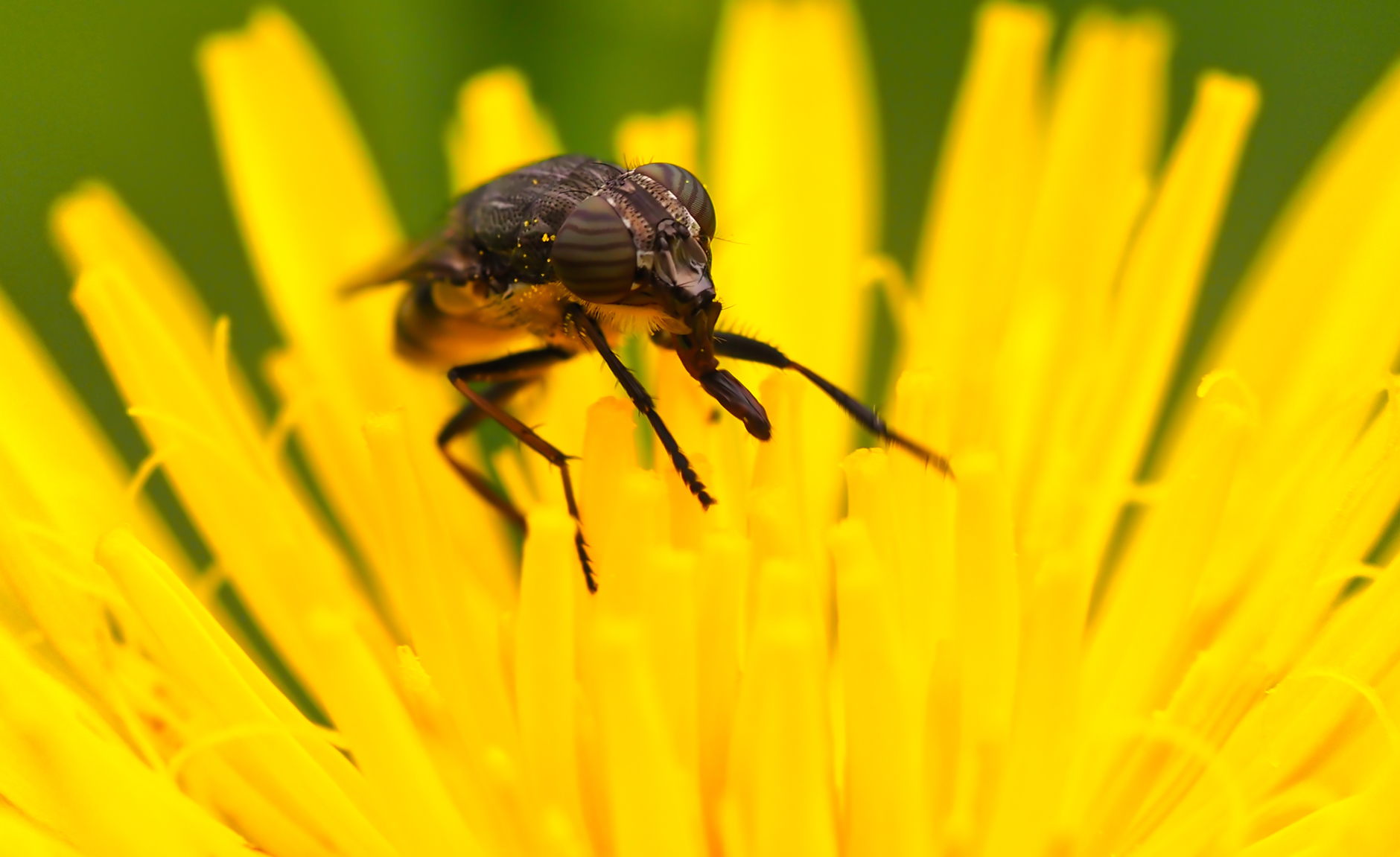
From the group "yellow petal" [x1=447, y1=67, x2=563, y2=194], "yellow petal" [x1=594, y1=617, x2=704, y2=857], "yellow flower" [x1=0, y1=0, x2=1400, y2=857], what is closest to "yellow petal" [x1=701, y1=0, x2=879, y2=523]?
"yellow flower" [x1=0, y1=0, x2=1400, y2=857]

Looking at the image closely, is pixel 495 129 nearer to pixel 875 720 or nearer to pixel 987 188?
pixel 987 188

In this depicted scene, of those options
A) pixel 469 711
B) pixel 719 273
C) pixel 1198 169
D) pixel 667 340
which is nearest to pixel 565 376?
pixel 719 273

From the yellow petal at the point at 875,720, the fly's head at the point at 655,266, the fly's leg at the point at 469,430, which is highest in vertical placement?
the fly's head at the point at 655,266

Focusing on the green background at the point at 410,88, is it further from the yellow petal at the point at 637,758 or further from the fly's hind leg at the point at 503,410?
the yellow petal at the point at 637,758

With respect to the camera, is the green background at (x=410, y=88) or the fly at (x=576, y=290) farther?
the green background at (x=410, y=88)

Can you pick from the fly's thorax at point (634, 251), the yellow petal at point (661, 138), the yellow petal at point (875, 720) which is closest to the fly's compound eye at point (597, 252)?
the fly's thorax at point (634, 251)

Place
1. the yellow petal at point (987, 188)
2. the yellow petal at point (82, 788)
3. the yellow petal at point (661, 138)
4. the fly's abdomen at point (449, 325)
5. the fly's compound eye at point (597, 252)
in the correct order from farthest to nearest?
1. the yellow petal at point (661, 138)
2. the yellow petal at point (987, 188)
3. the fly's abdomen at point (449, 325)
4. the fly's compound eye at point (597, 252)
5. the yellow petal at point (82, 788)

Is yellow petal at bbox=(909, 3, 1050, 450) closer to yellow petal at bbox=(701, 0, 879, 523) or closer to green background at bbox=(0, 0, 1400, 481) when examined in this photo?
yellow petal at bbox=(701, 0, 879, 523)
